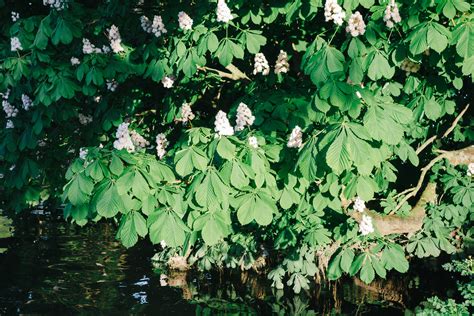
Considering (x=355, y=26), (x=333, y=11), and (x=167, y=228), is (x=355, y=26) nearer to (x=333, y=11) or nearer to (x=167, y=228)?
(x=333, y=11)

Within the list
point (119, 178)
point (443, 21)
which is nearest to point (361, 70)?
point (443, 21)

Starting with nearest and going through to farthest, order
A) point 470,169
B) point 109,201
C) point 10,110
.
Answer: point 109,201 < point 10,110 < point 470,169

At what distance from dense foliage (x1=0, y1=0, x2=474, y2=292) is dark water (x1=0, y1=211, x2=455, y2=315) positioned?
0.35 m

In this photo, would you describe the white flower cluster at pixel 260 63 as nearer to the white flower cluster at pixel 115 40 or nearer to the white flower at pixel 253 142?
the white flower cluster at pixel 115 40

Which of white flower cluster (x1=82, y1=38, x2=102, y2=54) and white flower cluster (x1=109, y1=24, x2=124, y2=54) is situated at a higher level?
white flower cluster (x1=109, y1=24, x2=124, y2=54)

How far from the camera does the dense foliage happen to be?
3303 mm

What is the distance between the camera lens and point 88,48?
4840mm

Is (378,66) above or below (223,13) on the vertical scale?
below

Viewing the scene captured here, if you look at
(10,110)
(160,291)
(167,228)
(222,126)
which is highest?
(10,110)

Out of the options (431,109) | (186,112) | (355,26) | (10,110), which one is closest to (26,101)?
(10,110)

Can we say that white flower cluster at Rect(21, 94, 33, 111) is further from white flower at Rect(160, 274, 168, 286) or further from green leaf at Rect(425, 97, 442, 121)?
white flower at Rect(160, 274, 168, 286)

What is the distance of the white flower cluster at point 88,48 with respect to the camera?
15.7 feet

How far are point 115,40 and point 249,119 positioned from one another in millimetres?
1547

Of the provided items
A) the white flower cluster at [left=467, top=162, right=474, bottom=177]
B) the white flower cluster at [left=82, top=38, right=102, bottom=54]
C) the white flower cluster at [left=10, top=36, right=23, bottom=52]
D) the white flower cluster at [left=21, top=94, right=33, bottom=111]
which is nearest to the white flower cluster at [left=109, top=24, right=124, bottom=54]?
the white flower cluster at [left=82, top=38, right=102, bottom=54]
